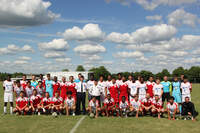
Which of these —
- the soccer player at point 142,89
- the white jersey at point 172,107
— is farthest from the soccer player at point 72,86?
the white jersey at point 172,107

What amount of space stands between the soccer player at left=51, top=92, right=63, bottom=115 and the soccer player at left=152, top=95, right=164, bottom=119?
4.40 meters

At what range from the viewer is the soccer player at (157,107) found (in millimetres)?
9353

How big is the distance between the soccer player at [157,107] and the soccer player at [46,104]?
5019 mm

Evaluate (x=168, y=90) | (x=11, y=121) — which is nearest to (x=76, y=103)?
(x=11, y=121)

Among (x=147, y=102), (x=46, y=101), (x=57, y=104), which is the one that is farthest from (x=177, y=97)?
(x=46, y=101)

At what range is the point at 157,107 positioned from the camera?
959 centimetres

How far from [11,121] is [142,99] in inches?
236

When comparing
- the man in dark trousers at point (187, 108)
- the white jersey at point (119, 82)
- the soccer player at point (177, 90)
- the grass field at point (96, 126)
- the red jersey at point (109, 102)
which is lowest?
the grass field at point (96, 126)

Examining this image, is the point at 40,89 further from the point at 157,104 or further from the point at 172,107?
the point at 172,107

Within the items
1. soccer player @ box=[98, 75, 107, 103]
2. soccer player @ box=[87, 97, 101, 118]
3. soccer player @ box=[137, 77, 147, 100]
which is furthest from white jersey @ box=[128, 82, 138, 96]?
soccer player @ box=[87, 97, 101, 118]

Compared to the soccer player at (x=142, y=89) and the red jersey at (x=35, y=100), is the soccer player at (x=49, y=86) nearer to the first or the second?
the red jersey at (x=35, y=100)

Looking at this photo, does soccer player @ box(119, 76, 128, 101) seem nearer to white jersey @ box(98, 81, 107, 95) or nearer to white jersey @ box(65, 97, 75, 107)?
white jersey @ box(98, 81, 107, 95)

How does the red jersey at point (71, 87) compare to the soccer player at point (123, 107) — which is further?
the red jersey at point (71, 87)

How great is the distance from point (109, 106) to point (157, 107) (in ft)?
7.35
